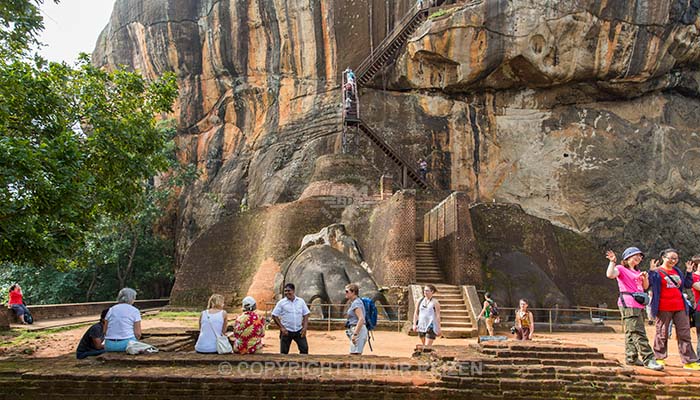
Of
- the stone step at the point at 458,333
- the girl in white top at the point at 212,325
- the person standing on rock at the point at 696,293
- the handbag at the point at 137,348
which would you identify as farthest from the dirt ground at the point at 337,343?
the girl in white top at the point at 212,325

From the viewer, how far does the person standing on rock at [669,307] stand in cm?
568

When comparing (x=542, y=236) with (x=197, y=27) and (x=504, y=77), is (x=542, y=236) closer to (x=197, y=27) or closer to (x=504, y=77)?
(x=504, y=77)

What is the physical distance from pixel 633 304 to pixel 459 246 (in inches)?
293

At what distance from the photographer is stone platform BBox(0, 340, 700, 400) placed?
5.06 meters

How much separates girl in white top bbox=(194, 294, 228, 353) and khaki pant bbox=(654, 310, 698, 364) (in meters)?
4.47

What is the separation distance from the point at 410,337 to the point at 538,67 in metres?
15.8

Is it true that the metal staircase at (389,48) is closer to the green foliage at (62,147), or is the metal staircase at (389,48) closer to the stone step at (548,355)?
the green foliage at (62,147)

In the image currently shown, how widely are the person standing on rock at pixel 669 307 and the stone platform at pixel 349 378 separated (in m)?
0.35

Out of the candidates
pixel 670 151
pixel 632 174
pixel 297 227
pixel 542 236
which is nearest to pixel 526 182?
pixel 632 174

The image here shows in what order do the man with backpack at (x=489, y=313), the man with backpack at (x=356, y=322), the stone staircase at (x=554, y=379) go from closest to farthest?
the stone staircase at (x=554, y=379), the man with backpack at (x=356, y=322), the man with backpack at (x=489, y=313)

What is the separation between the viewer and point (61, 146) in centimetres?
721

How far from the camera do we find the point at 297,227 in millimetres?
16844

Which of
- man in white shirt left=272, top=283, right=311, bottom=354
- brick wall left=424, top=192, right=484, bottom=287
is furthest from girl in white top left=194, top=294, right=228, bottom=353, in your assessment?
brick wall left=424, top=192, right=484, bottom=287

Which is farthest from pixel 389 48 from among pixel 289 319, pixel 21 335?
pixel 289 319
